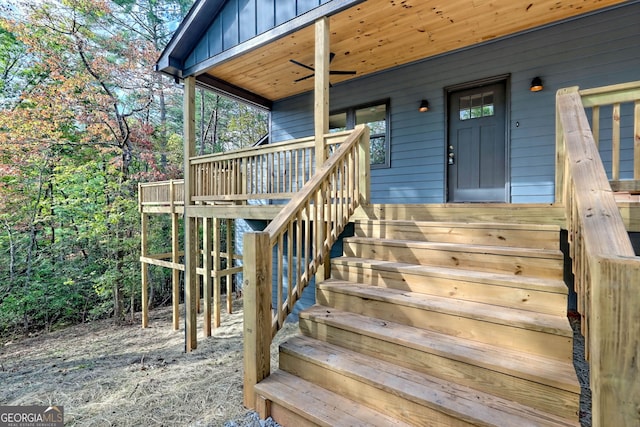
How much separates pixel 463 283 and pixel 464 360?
62 cm

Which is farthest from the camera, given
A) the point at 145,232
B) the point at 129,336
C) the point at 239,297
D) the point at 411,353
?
the point at 239,297

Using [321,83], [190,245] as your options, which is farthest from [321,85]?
[190,245]

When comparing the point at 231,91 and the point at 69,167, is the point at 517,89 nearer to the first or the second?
the point at 231,91

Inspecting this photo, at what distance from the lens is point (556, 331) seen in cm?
162

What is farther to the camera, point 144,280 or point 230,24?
point 144,280

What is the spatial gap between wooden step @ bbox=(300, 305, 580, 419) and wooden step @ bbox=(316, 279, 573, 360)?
0.17 feet

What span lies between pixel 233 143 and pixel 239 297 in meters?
7.50

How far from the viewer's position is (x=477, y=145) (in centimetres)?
464

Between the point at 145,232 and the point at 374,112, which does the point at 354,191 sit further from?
the point at 145,232

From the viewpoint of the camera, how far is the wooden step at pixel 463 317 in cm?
166

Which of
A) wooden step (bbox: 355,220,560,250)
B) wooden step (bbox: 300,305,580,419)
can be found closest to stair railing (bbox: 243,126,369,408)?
wooden step (bbox: 300,305,580,419)

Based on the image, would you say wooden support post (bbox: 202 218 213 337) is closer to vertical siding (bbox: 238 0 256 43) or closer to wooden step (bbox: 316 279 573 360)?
vertical siding (bbox: 238 0 256 43)

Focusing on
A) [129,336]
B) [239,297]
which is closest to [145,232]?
[129,336]

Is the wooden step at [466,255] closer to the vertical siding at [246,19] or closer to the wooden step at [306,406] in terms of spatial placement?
the wooden step at [306,406]
